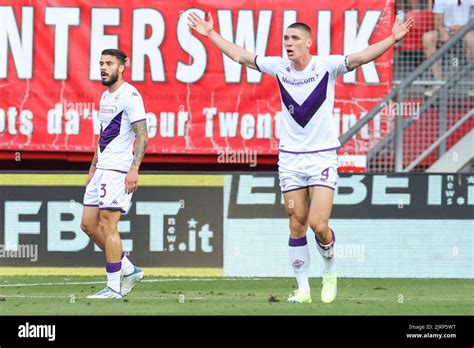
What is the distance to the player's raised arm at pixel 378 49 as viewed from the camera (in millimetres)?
10820

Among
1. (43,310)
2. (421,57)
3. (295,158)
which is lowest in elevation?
(43,310)

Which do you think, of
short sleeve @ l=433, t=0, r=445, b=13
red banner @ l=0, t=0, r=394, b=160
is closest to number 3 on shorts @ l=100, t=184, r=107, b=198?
red banner @ l=0, t=0, r=394, b=160

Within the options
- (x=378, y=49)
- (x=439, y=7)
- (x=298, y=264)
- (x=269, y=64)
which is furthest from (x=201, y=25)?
(x=439, y=7)

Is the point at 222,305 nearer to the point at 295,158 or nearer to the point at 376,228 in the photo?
the point at 295,158

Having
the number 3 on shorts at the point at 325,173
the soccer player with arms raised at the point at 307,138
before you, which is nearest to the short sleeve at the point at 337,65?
the soccer player with arms raised at the point at 307,138

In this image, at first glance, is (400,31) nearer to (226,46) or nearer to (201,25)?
(226,46)

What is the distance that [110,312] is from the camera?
33.6ft

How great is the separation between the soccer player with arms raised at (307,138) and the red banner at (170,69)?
18.9 feet

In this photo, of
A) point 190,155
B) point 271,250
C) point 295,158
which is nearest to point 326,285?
point 295,158

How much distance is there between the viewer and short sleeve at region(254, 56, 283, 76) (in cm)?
1130

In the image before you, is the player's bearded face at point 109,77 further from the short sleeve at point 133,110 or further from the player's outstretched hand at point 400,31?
the player's outstretched hand at point 400,31

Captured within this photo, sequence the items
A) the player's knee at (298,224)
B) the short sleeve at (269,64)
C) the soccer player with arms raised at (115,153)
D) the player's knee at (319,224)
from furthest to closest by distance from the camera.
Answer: the soccer player with arms raised at (115,153)
the short sleeve at (269,64)
the player's knee at (298,224)
the player's knee at (319,224)

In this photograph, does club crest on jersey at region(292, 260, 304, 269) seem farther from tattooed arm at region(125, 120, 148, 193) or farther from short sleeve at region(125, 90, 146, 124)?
short sleeve at region(125, 90, 146, 124)

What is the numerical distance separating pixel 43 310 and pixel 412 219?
6.14 metres
